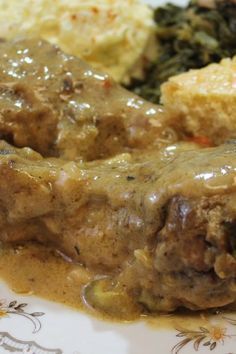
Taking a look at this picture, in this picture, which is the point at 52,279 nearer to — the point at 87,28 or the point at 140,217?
the point at 140,217

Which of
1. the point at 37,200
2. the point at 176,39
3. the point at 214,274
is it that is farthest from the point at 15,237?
the point at 176,39

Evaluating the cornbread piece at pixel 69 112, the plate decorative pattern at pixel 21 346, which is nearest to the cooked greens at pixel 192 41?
the cornbread piece at pixel 69 112

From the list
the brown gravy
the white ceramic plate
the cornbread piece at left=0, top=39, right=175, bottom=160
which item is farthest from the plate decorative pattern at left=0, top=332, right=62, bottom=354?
the cornbread piece at left=0, top=39, right=175, bottom=160

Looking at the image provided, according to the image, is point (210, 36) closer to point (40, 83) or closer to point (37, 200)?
point (40, 83)

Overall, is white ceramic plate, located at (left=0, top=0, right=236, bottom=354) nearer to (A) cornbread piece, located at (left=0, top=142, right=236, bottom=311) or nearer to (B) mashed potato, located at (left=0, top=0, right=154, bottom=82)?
(A) cornbread piece, located at (left=0, top=142, right=236, bottom=311)

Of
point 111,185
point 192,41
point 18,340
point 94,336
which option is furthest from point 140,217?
point 192,41

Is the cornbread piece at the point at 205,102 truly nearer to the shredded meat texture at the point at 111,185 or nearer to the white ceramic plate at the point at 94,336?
A: the shredded meat texture at the point at 111,185
